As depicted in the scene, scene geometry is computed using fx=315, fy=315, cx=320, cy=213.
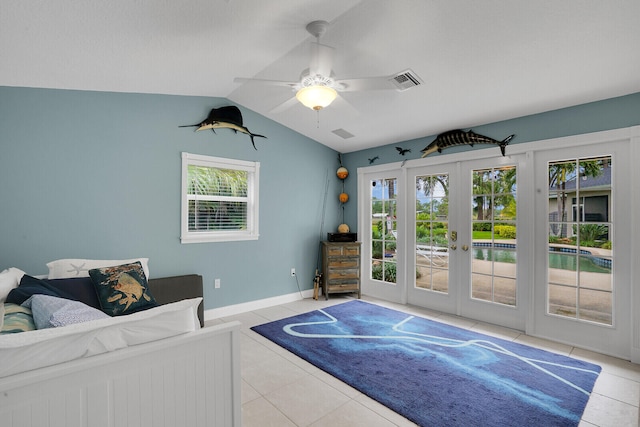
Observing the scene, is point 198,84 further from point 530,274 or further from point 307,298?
point 530,274

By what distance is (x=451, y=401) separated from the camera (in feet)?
7.21

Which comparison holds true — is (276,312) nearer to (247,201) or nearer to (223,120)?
(247,201)

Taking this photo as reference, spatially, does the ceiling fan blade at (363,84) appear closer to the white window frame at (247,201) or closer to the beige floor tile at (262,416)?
the white window frame at (247,201)

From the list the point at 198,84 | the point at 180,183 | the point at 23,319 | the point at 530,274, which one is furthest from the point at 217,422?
the point at 530,274

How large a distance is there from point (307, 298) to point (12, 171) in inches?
144

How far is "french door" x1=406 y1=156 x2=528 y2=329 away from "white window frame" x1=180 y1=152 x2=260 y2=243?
2.20 metres

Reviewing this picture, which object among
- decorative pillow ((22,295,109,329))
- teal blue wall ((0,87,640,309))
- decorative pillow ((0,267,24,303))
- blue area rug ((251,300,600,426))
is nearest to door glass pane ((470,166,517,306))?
teal blue wall ((0,87,640,309))

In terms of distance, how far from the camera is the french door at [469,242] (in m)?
3.56

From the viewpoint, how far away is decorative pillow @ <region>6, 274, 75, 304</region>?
190cm

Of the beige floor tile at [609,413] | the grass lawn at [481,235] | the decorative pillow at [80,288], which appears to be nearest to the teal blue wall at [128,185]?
the decorative pillow at [80,288]

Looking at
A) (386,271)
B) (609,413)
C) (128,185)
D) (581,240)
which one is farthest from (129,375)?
(386,271)

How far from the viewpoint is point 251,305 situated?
13.9 ft

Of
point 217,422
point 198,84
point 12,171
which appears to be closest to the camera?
point 217,422

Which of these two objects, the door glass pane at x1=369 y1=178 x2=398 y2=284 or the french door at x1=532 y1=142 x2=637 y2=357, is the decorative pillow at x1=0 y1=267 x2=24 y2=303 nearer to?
the door glass pane at x1=369 y1=178 x2=398 y2=284
